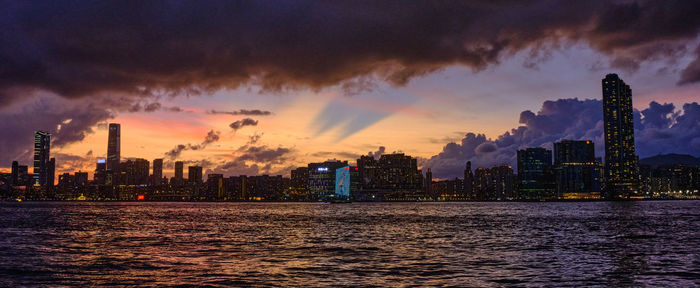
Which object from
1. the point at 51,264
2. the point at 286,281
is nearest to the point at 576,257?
the point at 286,281

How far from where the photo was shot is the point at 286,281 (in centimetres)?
3878

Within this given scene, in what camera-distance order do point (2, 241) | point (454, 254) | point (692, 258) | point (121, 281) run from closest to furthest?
point (121, 281) < point (692, 258) < point (454, 254) < point (2, 241)

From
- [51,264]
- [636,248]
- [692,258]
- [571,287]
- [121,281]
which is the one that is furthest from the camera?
[636,248]

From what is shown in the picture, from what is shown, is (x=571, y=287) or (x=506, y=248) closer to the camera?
(x=571, y=287)

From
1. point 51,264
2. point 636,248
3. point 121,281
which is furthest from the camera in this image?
point 636,248

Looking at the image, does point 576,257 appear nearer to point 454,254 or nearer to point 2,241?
point 454,254

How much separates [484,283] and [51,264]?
37801 mm

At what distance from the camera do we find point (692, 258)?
175 ft

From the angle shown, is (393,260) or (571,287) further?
(393,260)

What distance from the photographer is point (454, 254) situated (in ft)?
188

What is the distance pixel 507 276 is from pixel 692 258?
79.8 feet

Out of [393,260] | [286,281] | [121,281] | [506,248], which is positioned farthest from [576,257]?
[121,281]

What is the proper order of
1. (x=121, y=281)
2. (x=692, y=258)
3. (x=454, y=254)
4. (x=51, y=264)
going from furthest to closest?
(x=454, y=254) → (x=692, y=258) → (x=51, y=264) → (x=121, y=281)

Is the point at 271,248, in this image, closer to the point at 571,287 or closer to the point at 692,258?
the point at 571,287
